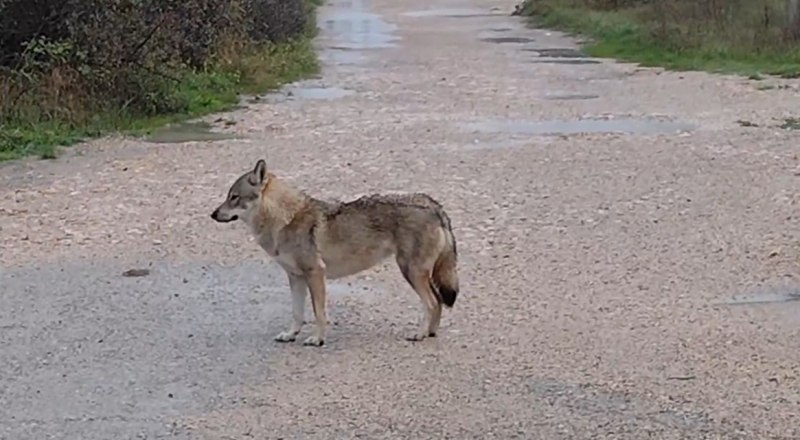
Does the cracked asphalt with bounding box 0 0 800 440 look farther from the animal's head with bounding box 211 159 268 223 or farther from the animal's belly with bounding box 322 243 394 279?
the animal's head with bounding box 211 159 268 223

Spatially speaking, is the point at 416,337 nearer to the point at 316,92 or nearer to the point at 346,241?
the point at 346,241

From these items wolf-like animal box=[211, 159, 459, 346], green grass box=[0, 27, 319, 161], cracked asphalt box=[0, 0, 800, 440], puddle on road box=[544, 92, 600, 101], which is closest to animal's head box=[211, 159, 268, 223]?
wolf-like animal box=[211, 159, 459, 346]

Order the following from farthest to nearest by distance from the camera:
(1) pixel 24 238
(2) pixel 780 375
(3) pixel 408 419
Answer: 1. (1) pixel 24 238
2. (2) pixel 780 375
3. (3) pixel 408 419

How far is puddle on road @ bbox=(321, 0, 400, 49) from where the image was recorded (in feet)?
105

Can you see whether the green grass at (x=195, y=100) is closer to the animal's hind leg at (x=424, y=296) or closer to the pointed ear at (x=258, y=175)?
the pointed ear at (x=258, y=175)

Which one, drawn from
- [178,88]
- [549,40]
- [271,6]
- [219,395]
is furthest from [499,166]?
[549,40]

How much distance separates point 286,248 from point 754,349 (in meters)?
2.41

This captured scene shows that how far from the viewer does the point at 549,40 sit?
31.0 meters

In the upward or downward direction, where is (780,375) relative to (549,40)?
upward

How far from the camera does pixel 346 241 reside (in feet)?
25.8

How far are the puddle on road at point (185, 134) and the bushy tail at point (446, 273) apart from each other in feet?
27.4

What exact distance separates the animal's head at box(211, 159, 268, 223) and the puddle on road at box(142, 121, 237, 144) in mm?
7946

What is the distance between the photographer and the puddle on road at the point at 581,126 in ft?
53.7

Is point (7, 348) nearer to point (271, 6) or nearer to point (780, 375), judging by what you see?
point (780, 375)
